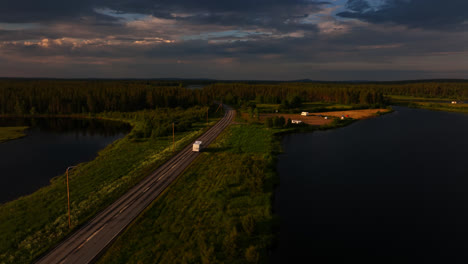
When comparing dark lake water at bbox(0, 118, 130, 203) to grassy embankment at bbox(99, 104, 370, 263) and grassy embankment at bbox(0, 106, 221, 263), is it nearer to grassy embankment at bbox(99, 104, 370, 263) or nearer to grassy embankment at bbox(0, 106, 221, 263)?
grassy embankment at bbox(0, 106, 221, 263)

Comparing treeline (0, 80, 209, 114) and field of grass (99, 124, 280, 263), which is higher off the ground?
treeline (0, 80, 209, 114)

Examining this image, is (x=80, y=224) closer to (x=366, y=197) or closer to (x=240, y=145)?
(x=366, y=197)

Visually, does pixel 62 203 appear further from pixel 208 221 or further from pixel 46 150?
pixel 46 150

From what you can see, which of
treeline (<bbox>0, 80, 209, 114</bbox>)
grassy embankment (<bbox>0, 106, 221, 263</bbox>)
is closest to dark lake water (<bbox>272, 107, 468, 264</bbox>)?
grassy embankment (<bbox>0, 106, 221, 263</bbox>)

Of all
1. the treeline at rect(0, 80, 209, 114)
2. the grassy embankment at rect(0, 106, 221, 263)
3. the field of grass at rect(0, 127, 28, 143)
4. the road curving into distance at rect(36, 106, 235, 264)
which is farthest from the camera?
the treeline at rect(0, 80, 209, 114)

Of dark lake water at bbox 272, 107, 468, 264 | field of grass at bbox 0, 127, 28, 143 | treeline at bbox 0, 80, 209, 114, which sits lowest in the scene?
dark lake water at bbox 272, 107, 468, 264

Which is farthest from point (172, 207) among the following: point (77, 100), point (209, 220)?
point (77, 100)

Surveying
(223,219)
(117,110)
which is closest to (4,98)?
(117,110)
